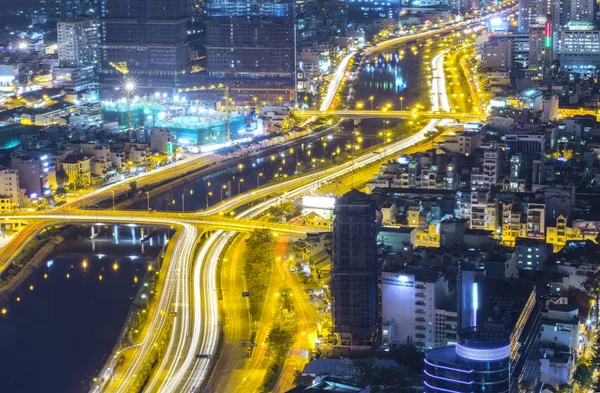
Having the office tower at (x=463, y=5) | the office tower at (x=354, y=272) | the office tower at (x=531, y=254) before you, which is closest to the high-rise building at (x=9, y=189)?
the office tower at (x=354, y=272)

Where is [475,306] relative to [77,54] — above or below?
below

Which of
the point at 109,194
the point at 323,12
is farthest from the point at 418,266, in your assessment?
the point at 323,12

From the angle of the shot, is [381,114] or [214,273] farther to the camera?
Result: [381,114]

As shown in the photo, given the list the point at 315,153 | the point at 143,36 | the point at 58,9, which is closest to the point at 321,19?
the point at 58,9

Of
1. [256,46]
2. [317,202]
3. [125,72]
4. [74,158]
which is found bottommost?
[317,202]

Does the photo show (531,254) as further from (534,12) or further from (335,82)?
(534,12)

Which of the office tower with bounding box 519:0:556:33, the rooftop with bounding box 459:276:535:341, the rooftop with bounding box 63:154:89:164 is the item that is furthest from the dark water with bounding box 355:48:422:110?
the rooftop with bounding box 459:276:535:341
